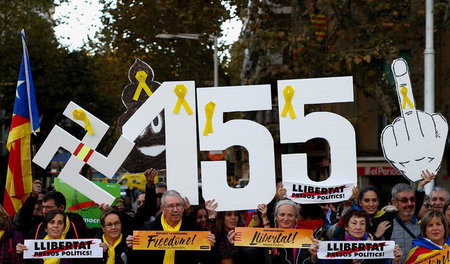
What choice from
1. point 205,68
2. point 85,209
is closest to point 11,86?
point 205,68

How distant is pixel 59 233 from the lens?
24.0 feet

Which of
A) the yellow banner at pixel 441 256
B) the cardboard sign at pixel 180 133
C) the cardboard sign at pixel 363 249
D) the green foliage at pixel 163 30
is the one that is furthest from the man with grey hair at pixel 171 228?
the green foliage at pixel 163 30

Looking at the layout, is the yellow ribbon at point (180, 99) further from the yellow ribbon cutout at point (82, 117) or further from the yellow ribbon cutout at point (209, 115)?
the yellow ribbon cutout at point (82, 117)

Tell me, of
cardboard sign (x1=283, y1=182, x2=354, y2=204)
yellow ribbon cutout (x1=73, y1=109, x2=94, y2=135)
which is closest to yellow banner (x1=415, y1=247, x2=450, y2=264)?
cardboard sign (x1=283, y1=182, x2=354, y2=204)

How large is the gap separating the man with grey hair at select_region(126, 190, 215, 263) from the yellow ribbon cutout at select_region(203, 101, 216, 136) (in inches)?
31.6

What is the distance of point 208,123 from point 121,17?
14387mm

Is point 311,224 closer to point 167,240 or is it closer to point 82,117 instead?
point 167,240

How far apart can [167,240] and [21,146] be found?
2.61 m

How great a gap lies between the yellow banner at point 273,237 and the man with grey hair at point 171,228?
11.1 inches

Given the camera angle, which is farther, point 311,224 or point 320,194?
point 311,224

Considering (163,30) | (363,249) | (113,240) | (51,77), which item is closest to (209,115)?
(113,240)

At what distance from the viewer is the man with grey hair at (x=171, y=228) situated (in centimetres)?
722

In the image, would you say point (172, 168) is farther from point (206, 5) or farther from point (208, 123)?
point (206, 5)

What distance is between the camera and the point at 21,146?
9016 mm
